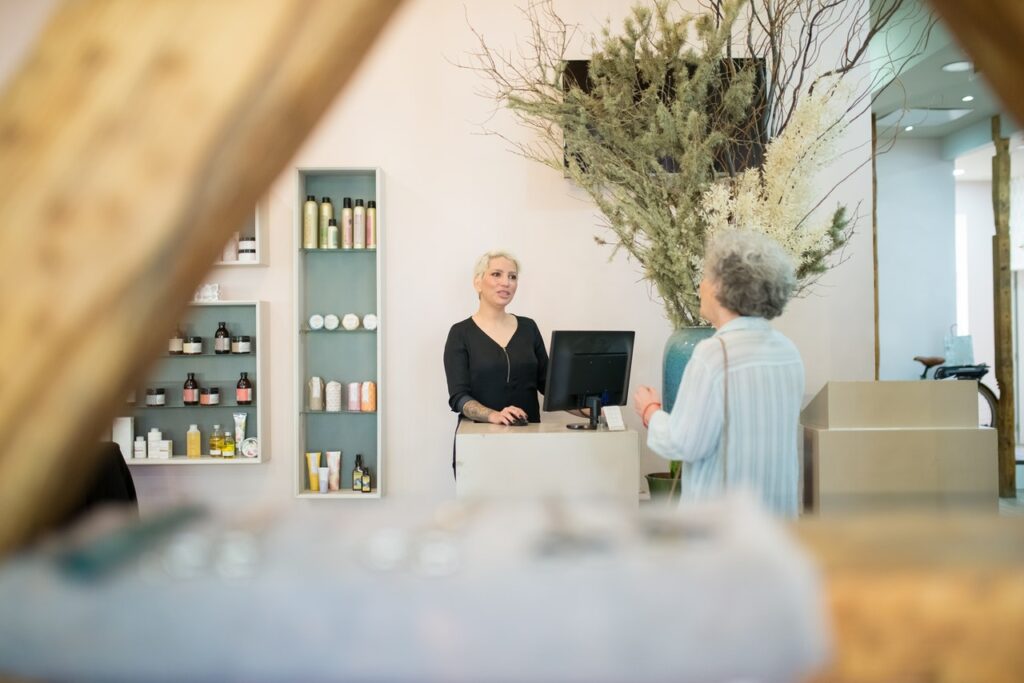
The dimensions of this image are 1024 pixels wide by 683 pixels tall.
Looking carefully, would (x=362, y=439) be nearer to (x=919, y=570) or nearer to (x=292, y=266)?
(x=292, y=266)

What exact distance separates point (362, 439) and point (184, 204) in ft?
14.3

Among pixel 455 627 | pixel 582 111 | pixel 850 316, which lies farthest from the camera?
pixel 850 316

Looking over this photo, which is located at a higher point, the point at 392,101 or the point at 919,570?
the point at 392,101

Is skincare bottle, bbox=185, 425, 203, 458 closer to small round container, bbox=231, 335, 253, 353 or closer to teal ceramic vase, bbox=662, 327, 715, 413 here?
small round container, bbox=231, 335, 253, 353

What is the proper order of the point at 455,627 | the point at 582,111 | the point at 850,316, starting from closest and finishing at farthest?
the point at 455,627 < the point at 582,111 < the point at 850,316

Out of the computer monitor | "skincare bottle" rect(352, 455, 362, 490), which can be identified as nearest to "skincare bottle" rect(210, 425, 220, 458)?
"skincare bottle" rect(352, 455, 362, 490)

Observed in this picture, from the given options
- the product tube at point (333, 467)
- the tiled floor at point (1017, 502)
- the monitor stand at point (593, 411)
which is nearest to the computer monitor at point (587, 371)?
the monitor stand at point (593, 411)

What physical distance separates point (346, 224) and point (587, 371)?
81.9 inches

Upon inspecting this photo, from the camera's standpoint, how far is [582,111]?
295 centimetres

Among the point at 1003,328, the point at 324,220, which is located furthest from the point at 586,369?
the point at 1003,328

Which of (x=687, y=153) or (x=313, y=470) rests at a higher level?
(x=687, y=153)

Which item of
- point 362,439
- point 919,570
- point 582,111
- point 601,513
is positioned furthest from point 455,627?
point 362,439

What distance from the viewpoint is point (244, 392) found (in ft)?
15.4

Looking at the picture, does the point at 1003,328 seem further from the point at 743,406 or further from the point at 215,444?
the point at 215,444
